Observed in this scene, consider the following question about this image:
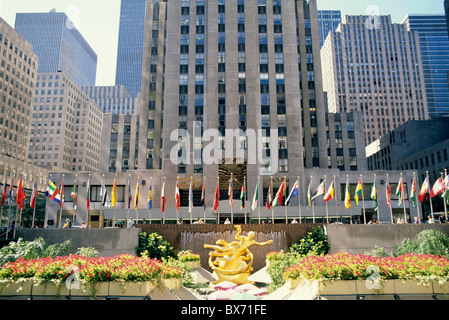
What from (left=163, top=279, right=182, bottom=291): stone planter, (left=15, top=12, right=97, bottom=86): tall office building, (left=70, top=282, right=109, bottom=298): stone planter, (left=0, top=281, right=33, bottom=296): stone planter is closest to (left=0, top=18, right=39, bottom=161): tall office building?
(left=15, top=12, right=97, bottom=86): tall office building

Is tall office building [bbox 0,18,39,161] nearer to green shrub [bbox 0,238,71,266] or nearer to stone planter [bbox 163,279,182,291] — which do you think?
green shrub [bbox 0,238,71,266]

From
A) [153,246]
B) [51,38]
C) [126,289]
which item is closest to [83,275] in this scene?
[126,289]

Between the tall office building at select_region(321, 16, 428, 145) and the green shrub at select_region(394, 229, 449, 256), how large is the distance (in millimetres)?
143100

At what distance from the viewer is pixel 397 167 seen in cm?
10319

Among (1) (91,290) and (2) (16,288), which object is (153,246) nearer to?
(2) (16,288)

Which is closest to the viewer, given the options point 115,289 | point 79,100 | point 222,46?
point 115,289

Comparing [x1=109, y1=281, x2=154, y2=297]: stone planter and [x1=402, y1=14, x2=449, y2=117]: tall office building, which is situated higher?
[x1=402, y1=14, x2=449, y2=117]: tall office building

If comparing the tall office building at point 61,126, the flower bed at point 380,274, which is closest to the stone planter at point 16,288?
the flower bed at point 380,274

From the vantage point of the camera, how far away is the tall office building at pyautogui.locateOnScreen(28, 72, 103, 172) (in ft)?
488

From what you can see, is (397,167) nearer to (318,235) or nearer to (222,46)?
(222,46)

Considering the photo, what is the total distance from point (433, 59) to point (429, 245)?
578 feet

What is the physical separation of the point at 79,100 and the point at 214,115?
4771 inches
